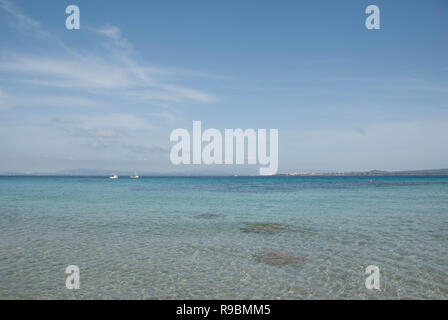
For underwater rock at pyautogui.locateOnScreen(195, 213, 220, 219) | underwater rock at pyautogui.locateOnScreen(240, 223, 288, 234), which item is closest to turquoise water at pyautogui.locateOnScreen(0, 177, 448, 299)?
underwater rock at pyautogui.locateOnScreen(240, 223, 288, 234)

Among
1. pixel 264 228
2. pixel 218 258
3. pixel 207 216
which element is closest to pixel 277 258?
pixel 218 258

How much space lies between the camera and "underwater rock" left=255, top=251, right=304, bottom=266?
41.3 ft

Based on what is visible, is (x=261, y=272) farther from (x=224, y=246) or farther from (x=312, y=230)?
(x=312, y=230)

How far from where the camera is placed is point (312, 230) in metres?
19.0

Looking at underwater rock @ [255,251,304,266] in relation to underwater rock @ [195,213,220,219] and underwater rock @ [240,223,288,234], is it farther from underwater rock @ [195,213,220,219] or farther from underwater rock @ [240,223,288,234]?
underwater rock @ [195,213,220,219]

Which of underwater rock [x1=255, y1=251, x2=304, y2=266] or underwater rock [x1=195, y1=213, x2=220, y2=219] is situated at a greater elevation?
underwater rock [x1=255, y1=251, x2=304, y2=266]

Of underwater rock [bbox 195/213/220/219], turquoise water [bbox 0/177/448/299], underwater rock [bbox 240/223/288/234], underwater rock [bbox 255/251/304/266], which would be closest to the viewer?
turquoise water [bbox 0/177/448/299]

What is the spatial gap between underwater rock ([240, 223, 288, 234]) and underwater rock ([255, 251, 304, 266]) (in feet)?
15.6

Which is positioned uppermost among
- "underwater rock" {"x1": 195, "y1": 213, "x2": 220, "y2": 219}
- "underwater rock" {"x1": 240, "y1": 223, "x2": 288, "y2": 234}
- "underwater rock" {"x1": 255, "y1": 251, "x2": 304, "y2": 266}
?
"underwater rock" {"x1": 255, "y1": 251, "x2": 304, "y2": 266}

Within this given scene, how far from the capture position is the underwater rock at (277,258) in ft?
41.3

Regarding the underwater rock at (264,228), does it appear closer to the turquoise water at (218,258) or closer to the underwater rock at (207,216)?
the turquoise water at (218,258)

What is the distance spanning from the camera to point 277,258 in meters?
13.2

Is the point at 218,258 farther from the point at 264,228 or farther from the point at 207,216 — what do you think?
the point at 207,216

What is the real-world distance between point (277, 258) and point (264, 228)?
262 inches
